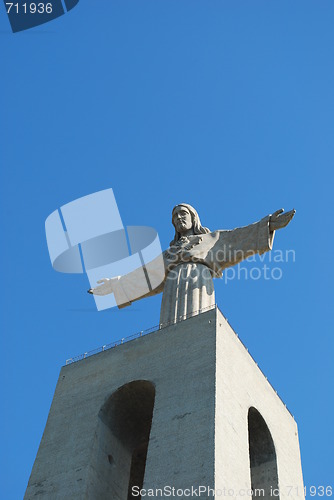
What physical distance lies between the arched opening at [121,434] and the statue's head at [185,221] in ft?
18.4

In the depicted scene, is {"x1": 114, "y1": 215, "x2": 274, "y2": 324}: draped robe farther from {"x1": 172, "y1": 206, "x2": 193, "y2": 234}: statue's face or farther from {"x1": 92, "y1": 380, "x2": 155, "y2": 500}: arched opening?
{"x1": 92, "y1": 380, "x2": 155, "y2": 500}: arched opening

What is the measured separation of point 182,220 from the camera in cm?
2291

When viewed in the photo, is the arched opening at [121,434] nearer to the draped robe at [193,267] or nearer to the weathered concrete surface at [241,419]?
the weathered concrete surface at [241,419]

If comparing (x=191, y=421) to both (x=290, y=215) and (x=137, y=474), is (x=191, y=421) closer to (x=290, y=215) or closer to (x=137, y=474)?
(x=137, y=474)

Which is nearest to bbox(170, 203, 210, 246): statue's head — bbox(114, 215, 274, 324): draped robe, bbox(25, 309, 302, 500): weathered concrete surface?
bbox(114, 215, 274, 324): draped robe

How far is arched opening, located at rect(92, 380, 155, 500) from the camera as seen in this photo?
1755 cm

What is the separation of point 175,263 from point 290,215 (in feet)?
11.2

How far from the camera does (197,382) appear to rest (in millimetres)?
17062

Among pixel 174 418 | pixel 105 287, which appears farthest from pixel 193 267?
pixel 174 418

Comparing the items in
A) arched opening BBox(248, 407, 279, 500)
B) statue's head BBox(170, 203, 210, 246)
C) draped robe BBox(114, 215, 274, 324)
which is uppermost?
statue's head BBox(170, 203, 210, 246)

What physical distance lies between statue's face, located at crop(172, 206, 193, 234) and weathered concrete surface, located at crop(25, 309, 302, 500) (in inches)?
181

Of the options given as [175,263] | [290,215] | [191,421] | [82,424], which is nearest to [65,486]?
[82,424]

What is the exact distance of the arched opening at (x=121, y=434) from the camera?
1755cm

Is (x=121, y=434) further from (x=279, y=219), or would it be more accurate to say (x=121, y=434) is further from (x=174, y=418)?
(x=279, y=219)
